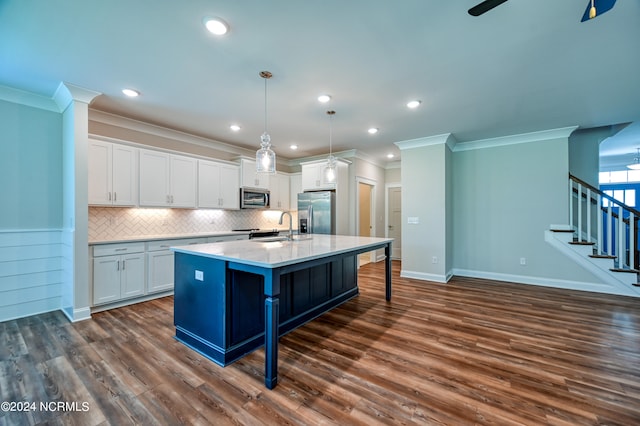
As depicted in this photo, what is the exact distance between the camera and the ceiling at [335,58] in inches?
75.7

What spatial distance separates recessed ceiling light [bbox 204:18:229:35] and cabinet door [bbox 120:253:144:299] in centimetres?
308

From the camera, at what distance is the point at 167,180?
4.27 metres

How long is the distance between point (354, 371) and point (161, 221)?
3901 millimetres

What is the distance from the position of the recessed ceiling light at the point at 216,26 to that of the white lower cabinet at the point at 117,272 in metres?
2.97

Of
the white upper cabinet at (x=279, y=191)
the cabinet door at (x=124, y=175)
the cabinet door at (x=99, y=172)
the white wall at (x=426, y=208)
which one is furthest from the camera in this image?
the white upper cabinet at (x=279, y=191)

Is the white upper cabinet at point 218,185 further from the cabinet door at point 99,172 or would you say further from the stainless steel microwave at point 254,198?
the cabinet door at point 99,172

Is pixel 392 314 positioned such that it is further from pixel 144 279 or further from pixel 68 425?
pixel 144 279

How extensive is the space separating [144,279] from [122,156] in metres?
1.76

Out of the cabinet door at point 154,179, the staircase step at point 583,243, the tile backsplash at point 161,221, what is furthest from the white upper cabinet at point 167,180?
the staircase step at point 583,243

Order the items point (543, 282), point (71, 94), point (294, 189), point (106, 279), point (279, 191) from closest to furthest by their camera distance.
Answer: point (71, 94)
point (106, 279)
point (543, 282)
point (279, 191)
point (294, 189)

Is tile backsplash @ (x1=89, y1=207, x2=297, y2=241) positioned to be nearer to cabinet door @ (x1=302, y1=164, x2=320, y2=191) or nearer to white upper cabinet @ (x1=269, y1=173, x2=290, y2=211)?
white upper cabinet @ (x1=269, y1=173, x2=290, y2=211)

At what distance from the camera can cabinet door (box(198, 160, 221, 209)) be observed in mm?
4723

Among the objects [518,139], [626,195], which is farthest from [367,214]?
[626,195]

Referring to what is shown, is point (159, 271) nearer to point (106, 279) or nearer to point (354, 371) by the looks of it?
point (106, 279)
